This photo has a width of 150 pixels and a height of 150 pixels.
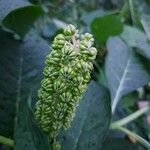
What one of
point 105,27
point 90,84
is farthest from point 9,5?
point 105,27

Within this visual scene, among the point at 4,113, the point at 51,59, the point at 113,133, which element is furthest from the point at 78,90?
the point at 113,133

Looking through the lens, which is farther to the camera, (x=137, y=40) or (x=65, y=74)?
(x=137, y=40)

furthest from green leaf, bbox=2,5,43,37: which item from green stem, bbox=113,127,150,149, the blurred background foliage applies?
green stem, bbox=113,127,150,149

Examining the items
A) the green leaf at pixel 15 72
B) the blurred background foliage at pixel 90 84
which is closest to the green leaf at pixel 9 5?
the blurred background foliage at pixel 90 84

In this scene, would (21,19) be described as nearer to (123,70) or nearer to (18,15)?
(18,15)

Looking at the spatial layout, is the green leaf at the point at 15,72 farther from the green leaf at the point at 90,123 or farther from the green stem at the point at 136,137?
the green stem at the point at 136,137

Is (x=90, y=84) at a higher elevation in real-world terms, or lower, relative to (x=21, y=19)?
lower

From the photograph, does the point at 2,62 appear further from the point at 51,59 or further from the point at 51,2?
the point at 51,2
